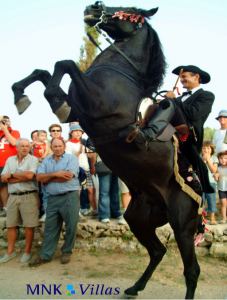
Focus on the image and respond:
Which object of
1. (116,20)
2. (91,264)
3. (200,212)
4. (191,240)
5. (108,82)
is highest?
(116,20)

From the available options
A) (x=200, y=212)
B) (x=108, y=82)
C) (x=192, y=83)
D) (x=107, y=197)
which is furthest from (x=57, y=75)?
(x=107, y=197)

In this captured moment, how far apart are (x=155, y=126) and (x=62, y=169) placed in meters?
2.97

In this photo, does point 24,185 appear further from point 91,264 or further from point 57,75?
point 57,75

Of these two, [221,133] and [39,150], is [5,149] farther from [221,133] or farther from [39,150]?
[221,133]

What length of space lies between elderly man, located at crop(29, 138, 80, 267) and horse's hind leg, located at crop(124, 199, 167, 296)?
184 centimetres

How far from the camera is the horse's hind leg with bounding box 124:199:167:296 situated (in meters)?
3.43

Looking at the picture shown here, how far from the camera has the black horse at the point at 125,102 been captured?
2.52 meters

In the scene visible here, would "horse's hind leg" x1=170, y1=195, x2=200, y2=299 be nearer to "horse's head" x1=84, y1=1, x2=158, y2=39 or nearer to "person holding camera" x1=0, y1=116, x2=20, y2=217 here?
"horse's head" x1=84, y1=1, x2=158, y2=39

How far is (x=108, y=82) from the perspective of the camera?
2.59 m

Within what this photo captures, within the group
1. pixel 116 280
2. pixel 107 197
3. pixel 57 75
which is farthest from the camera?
pixel 107 197

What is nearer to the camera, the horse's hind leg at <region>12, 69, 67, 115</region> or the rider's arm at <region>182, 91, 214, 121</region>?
the horse's hind leg at <region>12, 69, 67, 115</region>

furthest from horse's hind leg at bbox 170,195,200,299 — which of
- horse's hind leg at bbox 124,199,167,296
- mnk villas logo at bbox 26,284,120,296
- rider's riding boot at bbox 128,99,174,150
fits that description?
mnk villas logo at bbox 26,284,120,296

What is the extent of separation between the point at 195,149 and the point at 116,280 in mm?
2481

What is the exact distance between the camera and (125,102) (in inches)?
104
